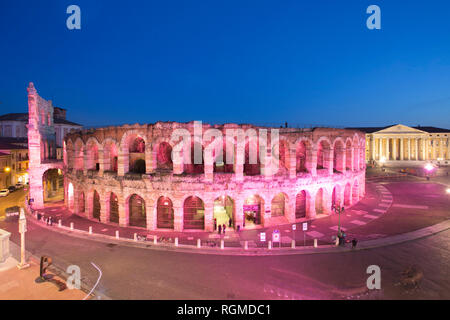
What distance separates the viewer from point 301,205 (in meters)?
28.5

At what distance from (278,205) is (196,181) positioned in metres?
11.3

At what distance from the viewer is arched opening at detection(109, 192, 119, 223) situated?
88.6 feet

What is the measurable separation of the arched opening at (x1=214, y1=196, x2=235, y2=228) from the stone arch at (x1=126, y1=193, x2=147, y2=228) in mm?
8901

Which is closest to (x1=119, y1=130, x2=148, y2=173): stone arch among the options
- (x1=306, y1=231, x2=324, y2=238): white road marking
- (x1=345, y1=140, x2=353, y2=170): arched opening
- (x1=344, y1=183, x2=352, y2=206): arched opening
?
(x1=306, y1=231, x2=324, y2=238): white road marking

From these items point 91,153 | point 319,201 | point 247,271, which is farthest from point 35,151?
point 319,201

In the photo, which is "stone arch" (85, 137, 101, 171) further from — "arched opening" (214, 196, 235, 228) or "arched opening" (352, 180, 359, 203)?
"arched opening" (352, 180, 359, 203)

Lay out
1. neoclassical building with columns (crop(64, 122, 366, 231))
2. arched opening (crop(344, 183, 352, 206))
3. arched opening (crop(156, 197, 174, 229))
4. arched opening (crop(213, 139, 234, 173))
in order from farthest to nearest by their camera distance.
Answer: arched opening (crop(344, 183, 352, 206)) < arched opening (crop(213, 139, 234, 173)) < arched opening (crop(156, 197, 174, 229)) < neoclassical building with columns (crop(64, 122, 366, 231))

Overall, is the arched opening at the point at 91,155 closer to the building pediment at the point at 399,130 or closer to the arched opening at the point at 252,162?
the arched opening at the point at 252,162

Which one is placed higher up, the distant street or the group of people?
the group of people

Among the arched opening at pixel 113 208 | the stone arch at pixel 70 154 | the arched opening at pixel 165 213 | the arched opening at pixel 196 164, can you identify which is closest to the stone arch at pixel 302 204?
the arched opening at pixel 196 164

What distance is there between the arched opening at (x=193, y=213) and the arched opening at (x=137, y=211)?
5209mm

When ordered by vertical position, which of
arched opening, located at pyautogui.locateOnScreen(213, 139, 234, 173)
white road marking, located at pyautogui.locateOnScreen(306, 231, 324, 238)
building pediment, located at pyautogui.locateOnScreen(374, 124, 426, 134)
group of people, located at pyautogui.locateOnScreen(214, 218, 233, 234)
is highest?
building pediment, located at pyautogui.locateOnScreen(374, 124, 426, 134)
